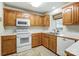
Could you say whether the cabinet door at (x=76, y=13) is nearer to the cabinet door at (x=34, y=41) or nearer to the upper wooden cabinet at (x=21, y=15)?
the cabinet door at (x=34, y=41)

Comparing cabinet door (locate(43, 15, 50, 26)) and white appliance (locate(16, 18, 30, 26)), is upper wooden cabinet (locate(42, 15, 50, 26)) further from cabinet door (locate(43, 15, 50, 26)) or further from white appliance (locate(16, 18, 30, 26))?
white appliance (locate(16, 18, 30, 26))

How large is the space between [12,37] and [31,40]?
1098mm

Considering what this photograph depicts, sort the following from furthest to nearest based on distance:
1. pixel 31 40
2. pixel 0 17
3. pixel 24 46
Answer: pixel 31 40, pixel 24 46, pixel 0 17

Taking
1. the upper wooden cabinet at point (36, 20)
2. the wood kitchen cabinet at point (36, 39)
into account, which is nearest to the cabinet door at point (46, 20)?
the upper wooden cabinet at point (36, 20)

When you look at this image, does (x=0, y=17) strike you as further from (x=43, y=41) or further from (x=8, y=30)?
(x=43, y=41)

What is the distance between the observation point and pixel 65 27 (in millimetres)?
3289

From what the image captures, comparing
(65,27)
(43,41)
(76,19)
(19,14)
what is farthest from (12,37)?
(76,19)

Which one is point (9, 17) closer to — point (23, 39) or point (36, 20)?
point (23, 39)

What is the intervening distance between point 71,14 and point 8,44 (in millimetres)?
2609

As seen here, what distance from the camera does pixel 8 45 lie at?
119 inches

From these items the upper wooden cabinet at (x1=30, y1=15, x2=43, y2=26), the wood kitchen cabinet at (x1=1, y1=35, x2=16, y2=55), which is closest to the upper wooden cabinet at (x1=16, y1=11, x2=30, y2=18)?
the upper wooden cabinet at (x1=30, y1=15, x2=43, y2=26)

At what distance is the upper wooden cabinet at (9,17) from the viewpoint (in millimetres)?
3234

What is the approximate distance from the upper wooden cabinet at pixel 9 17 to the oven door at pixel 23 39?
674 mm

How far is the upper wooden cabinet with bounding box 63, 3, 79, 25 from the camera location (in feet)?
8.01
